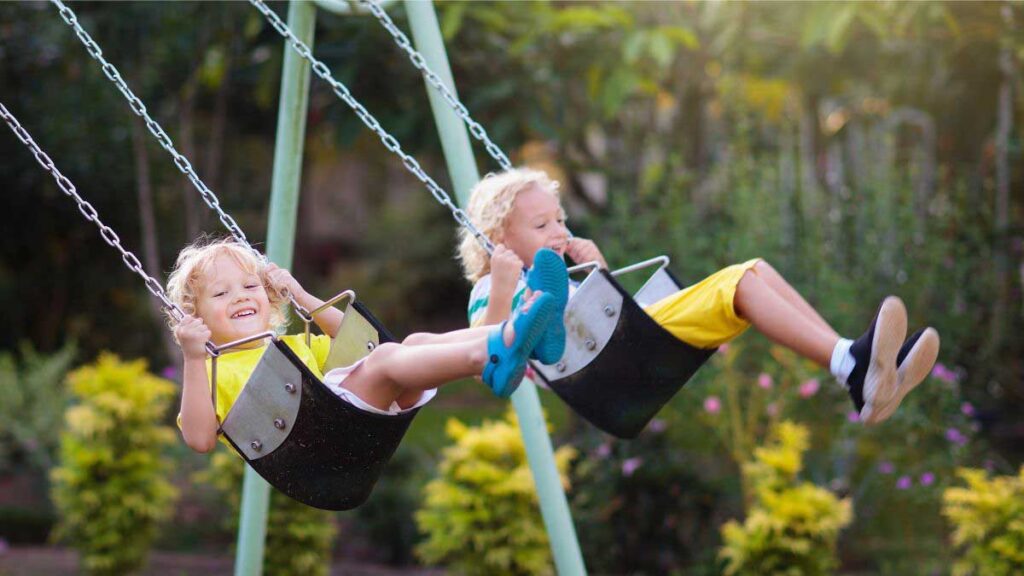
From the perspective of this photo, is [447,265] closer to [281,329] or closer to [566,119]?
[566,119]

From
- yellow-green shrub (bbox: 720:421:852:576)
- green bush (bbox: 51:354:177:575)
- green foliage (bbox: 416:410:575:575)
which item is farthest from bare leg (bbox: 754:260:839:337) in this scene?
green bush (bbox: 51:354:177:575)

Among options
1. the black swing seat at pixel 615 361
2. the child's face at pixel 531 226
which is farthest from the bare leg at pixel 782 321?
the child's face at pixel 531 226

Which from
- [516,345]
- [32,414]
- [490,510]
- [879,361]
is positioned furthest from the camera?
[32,414]

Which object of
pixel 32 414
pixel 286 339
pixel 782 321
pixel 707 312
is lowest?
pixel 782 321

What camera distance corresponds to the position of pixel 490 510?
196 inches

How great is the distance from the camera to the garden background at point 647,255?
5387 millimetres

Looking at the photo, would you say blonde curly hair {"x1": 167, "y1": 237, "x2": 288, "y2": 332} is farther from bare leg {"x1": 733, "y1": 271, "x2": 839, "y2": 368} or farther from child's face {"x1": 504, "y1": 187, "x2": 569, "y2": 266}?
bare leg {"x1": 733, "y1": 271, "x2": 839, "y2": 368}

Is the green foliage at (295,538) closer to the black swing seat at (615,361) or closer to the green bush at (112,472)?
the green bush at (112,472)

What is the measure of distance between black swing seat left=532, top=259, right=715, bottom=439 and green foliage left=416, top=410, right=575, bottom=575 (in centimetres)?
152

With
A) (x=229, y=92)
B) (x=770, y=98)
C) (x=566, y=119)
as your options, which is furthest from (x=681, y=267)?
(x=770, y=98)

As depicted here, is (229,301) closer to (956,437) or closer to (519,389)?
(519,389)

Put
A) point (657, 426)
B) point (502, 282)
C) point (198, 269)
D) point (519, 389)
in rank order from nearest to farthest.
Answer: point (502, 282)
point (198, 269)
point (519, 389)
point (657, 426)

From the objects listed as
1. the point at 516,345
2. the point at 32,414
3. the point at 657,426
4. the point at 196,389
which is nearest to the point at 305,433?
the point at 196,389

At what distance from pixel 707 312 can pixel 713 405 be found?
7.02 ft
